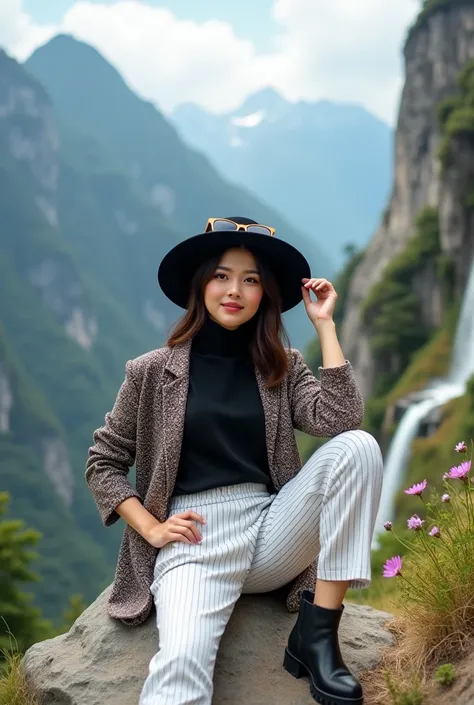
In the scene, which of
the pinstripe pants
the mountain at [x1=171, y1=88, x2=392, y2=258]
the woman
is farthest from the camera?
the mountain at [x1=171, y1=88, x2=392, y2=258]

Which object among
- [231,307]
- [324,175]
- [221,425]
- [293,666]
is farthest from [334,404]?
[324,175]

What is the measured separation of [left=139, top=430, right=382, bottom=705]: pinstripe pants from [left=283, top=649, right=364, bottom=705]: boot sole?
27cm

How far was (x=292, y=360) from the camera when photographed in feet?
10.1

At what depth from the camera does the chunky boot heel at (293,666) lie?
272 cm

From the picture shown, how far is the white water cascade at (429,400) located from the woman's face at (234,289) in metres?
14.3

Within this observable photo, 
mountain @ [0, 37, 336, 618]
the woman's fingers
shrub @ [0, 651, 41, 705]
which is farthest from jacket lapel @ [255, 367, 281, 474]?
mountain @ [0, 37, 336, 618]

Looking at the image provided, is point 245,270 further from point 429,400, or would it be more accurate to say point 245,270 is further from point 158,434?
point 429,400

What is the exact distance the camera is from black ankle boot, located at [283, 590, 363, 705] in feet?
8.19

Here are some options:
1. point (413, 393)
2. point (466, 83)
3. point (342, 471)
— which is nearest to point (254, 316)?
point (342, 471)

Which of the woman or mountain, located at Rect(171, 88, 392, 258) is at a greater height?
mountain, located at Rect(171, 88, 392, 258)

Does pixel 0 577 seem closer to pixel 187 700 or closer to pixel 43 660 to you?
pixel 43 660

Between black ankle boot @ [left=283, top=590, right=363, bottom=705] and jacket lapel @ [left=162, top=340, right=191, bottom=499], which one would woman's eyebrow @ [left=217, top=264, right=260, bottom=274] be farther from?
black ankle boot @ [left=283, top=590, right=363, bottom=705]

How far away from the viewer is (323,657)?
2551 mm

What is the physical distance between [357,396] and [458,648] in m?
0.89
